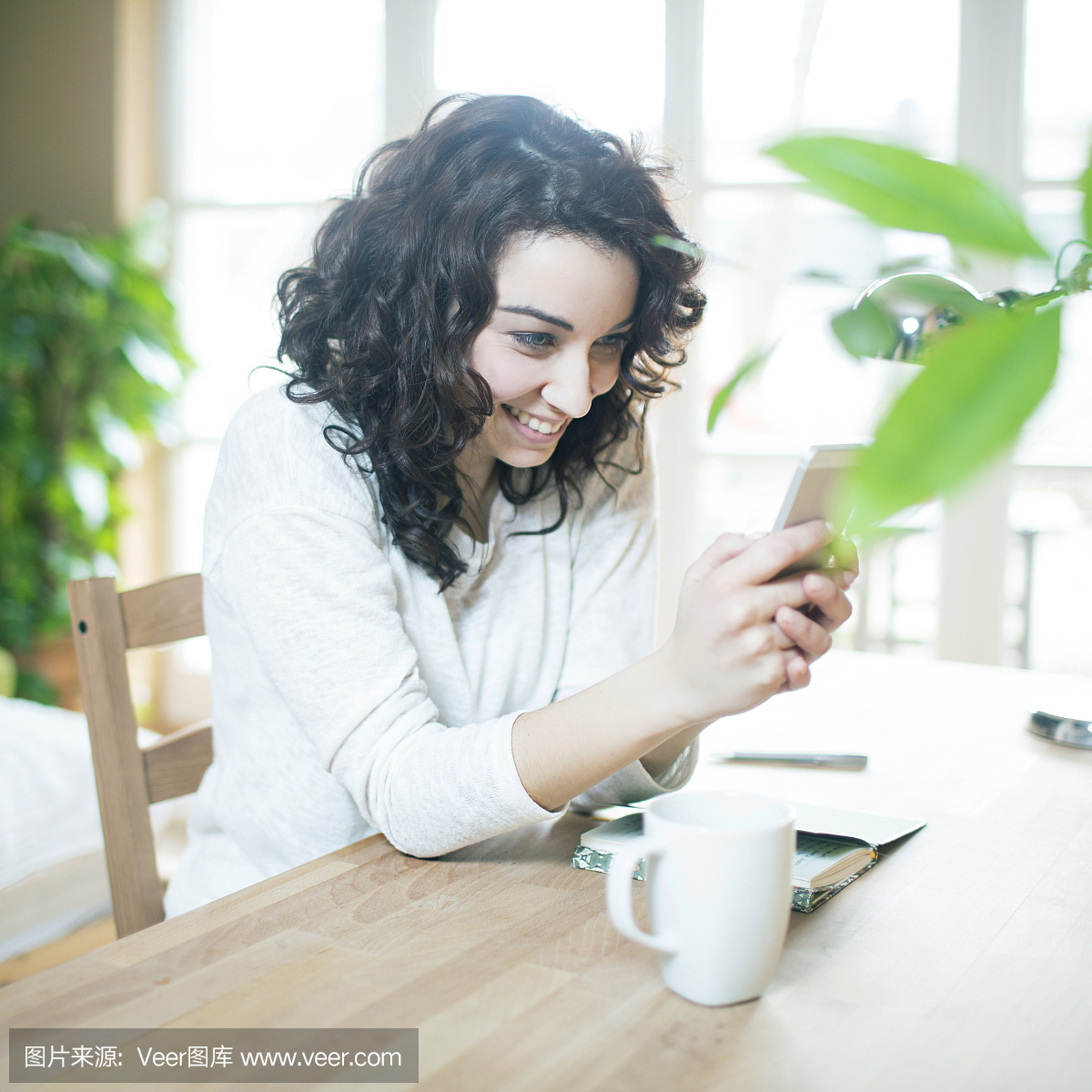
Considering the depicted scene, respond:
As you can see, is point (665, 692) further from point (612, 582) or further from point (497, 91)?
point (497, 91)

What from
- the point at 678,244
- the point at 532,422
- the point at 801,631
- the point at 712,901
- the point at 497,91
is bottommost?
the point at 712,901

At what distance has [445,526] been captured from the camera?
101cm

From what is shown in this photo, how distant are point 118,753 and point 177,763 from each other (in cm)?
7

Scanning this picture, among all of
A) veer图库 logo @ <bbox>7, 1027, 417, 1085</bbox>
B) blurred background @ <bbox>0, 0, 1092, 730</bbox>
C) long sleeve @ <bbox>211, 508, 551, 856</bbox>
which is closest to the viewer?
veer图库 logo @ <bbox>7, 1027, 417, 1085</bbox>

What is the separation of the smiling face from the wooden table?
1.25ft

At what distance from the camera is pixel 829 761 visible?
3.40 feet

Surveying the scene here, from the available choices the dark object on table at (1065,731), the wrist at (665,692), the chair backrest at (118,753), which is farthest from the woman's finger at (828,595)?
the chair backrest at (118,753)

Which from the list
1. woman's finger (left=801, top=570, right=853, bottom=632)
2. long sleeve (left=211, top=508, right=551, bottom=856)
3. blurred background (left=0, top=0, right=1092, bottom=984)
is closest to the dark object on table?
woman's finger (left=801, top=570, right=853, bottom=632)

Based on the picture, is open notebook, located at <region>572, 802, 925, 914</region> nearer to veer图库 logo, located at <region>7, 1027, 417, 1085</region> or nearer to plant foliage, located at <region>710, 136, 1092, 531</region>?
veer图库 logo, located at <region>7, 1027, 417, 1085</region>

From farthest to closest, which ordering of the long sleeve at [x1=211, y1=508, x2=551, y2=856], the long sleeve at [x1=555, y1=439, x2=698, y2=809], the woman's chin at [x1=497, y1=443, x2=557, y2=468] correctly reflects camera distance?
the long sleeve at [x1=555, y1=439, x2=698, y2=809] < the woman's chin at [x1=497, y1=443, x2=557, y2=468] < the long sleeve at [x1=211, y1=508, x2=551, y2=856]

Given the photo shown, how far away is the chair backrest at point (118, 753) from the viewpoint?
3.28ft

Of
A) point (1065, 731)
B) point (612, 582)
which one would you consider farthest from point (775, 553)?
point (1065, 731)

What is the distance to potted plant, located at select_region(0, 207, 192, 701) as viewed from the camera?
292cm

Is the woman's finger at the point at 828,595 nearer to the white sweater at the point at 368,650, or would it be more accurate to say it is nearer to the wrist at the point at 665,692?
the wrist at the point at 665,692
